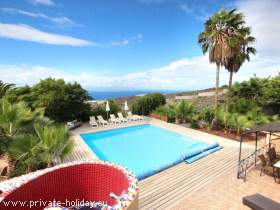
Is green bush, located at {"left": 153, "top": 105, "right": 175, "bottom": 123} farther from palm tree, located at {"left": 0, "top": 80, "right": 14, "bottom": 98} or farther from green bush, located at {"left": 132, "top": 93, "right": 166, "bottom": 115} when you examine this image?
palm tree, located at {"left": 0, "top": 80, "right": 14, "bottom": 98}

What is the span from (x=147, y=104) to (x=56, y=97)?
871 cm

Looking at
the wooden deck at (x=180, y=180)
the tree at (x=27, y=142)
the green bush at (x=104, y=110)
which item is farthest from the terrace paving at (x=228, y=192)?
the green bush at (x=104, y=110)

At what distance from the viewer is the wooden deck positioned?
5996 millimetres

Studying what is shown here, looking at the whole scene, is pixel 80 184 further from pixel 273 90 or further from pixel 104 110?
pixel 273 90

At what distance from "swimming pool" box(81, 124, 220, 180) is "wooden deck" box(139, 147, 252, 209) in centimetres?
41

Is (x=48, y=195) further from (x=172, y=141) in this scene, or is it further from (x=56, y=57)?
(x=56, y=57)

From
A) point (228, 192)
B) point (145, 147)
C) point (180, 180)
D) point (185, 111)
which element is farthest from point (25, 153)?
point (185, 111)

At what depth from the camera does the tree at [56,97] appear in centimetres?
1325

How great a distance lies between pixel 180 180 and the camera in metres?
7.19

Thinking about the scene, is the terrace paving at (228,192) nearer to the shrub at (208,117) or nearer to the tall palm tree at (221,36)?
the shrub at (208,117)

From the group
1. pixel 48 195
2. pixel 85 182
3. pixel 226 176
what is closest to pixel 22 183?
pixel 48 195

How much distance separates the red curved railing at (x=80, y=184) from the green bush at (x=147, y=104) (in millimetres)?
14324

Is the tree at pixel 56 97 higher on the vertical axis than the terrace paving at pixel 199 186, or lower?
higher

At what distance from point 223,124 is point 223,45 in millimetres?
5442
